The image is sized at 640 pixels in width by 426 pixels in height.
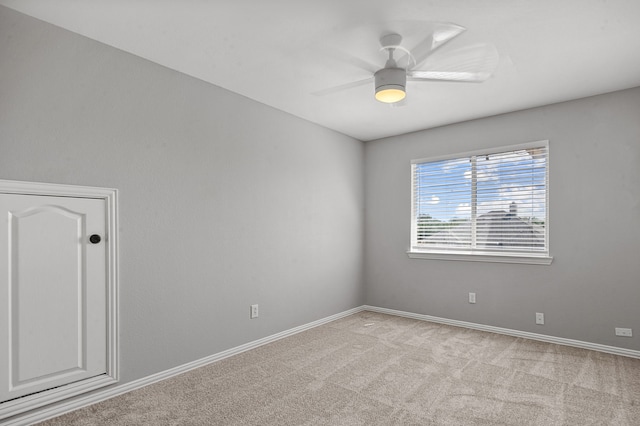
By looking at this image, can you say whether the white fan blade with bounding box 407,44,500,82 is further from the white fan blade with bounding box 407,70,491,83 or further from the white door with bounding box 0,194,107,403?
the white door with bounding box 0,194,107,403

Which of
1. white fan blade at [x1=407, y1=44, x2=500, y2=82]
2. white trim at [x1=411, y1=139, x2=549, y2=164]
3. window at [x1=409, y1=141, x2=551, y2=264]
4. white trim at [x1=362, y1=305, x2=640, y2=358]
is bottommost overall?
white trim at [x1=362, y1=305, x2=640, y2=358]

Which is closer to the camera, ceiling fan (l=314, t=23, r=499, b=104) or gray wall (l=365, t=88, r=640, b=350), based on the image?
ceiling fan (l=314, t=23, r=499, b=104)

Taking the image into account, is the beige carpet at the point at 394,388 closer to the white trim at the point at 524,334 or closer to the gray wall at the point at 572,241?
the white trim at the point at 524,334

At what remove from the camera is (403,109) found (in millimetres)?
3879

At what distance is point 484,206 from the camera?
13.8 feet

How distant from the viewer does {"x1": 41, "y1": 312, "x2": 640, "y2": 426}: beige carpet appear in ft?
7.29

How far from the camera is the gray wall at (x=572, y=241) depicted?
329 centimetres

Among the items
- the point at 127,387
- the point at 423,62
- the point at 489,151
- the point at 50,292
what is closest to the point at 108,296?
the point at 50,292

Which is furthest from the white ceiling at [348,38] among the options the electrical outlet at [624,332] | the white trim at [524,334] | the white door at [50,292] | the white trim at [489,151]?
the white trim at [524,334]

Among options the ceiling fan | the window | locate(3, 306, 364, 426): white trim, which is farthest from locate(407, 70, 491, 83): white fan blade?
locate(3, 306, 364, 426): white trim

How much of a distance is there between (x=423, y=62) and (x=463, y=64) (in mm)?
367

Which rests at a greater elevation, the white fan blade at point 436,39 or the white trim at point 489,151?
the white fan blade at point 436,39

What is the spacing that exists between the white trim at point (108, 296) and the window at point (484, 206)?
344 centimetres

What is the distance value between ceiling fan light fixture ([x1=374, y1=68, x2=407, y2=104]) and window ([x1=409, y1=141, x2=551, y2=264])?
2.03m
